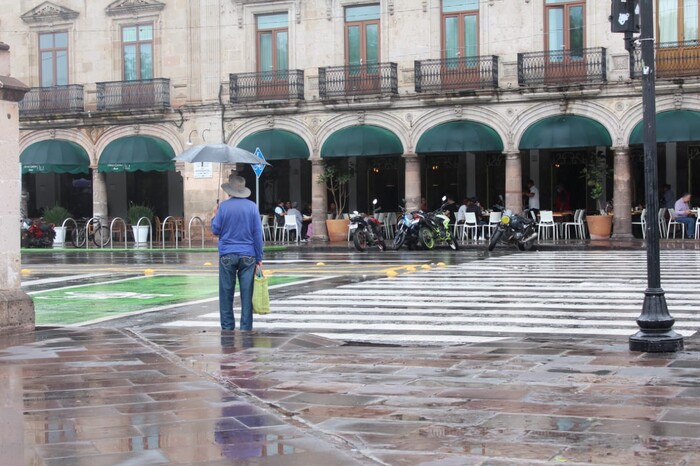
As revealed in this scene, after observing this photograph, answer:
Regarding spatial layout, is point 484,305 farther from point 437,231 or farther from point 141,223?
point 141,223

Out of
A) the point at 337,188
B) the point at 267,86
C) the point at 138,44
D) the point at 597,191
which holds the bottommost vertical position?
the point at 597,191

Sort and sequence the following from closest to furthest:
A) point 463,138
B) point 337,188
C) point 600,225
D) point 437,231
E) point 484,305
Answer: point 484,305 → point 437,231 → point 600,225 → point 463,138 → point 337,188

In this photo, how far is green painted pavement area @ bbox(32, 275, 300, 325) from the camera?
1439cm

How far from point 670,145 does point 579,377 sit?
27.6 metres

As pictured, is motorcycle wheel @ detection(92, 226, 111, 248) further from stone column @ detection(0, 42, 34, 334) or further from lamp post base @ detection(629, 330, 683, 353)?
lamp post base @ detection(629, 330, 683, 353)

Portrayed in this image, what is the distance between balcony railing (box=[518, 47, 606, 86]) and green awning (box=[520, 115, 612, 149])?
116 cm

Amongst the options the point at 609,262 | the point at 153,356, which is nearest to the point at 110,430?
the point at 153,356

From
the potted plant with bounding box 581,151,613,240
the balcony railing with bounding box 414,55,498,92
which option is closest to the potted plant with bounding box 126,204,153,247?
the balcony railing with bounding box 414,55,498,92

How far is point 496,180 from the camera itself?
37375 mm

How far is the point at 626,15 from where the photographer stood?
9.86m

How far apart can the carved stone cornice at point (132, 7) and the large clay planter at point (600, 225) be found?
1689cm

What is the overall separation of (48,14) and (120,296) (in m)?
26.1

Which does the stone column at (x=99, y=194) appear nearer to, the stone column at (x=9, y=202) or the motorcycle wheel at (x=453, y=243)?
the motorcycle wheel at (x=453, y=243)

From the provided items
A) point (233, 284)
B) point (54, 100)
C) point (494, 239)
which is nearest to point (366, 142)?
point (494, 239)
